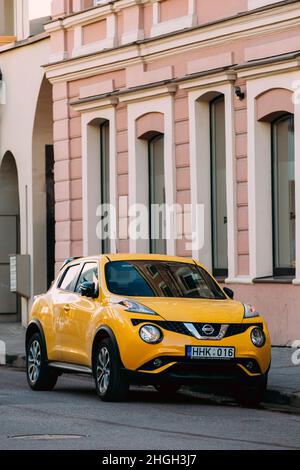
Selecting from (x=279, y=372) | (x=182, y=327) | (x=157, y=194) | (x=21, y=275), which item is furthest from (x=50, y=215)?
(x=182, y=327)

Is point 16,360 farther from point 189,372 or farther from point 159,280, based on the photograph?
point 189,372

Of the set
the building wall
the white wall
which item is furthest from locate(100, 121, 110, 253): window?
the white wall

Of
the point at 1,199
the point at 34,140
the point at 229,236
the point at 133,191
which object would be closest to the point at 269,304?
the point at 229,236

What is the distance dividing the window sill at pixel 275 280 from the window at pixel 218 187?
1644 mm

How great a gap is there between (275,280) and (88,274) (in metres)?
5.91

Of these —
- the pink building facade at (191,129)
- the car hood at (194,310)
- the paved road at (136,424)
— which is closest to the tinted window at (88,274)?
the car hood at (194,310)

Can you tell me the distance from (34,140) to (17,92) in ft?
3.89

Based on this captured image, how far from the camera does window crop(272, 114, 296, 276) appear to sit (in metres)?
23.1

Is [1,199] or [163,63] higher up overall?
[163,63]

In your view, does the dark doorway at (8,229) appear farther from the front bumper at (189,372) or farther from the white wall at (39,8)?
the front bumper at (189,372)

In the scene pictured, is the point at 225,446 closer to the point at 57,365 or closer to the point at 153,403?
the point at 153,403

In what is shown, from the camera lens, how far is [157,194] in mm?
26766

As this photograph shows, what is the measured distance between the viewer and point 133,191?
26859 mm
